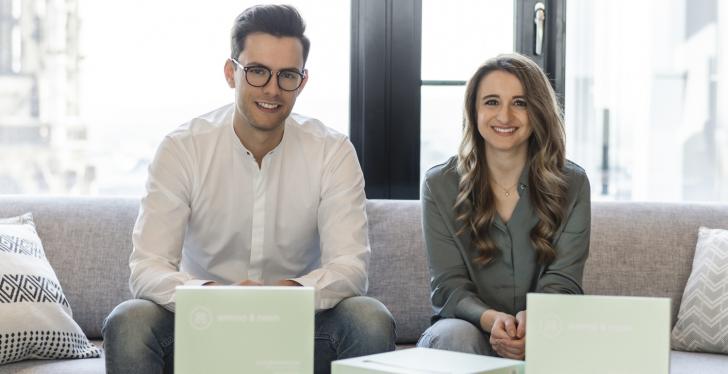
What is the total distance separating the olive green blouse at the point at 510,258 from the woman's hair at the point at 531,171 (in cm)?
2

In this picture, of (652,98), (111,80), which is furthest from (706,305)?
(111,80)

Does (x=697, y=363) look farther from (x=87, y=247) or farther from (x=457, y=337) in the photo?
(x=87, y=247)

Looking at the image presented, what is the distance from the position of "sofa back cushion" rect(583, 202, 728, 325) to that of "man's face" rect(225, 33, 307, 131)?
3.29 ft

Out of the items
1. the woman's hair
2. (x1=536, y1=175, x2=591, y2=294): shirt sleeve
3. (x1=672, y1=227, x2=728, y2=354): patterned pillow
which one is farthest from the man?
(x1=672, y1=227, x2=728, y2=354): patterned pillow

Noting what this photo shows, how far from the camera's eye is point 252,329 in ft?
5.35

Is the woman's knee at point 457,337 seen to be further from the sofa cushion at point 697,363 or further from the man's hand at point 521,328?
the sofa cushion at point 697,363

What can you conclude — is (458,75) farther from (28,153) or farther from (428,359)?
(428,359)

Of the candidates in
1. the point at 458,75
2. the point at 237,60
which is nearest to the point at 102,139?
the point at 237,60

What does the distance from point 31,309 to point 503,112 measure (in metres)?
1.25

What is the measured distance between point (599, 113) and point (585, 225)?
937mm

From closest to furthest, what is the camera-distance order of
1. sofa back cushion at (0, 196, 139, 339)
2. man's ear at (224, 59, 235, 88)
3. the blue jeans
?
the blue jeans → man's ear at (224, 59, 235, 88) → sofa back cushion at (0, 196, 139, 339)

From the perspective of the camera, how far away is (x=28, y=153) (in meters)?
3.15

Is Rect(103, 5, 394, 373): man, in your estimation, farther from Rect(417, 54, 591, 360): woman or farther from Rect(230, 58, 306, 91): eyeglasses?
Rect(417, 54, 591, 360): woman

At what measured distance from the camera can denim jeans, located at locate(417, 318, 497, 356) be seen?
7.13 feet
